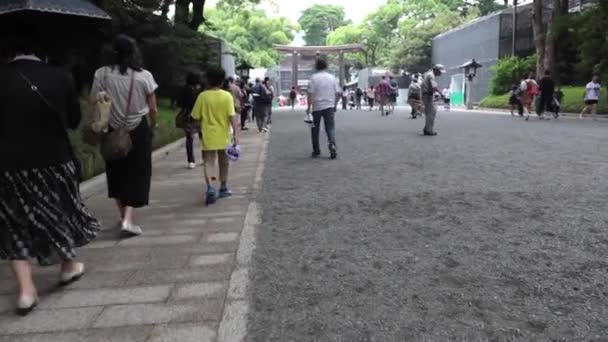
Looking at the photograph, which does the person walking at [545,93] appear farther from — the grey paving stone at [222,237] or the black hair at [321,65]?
the grey paving stone at [222,237]

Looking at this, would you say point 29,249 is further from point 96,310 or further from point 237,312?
point 237,312

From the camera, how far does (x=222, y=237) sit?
488cm

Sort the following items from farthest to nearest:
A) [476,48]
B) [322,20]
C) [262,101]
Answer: [322,20] → [476,48] → [262,101]

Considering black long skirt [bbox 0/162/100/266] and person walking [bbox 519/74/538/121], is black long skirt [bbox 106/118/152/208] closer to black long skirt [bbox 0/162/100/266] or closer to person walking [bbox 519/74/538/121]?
black long skirt [bbox 0/162/100/266]

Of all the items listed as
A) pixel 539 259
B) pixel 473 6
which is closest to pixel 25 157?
pixel 539 259

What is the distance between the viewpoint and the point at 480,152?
9.48 m

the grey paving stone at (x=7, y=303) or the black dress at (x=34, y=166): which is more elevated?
the black dress at (x=34, y=166)

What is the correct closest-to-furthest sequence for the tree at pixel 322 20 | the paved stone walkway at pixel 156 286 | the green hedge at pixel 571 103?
the paved stone walkway at pixel 156 286, the green hedge at pixel 571 103, the tree at pixel 322 20

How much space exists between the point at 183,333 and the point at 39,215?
1238 mm

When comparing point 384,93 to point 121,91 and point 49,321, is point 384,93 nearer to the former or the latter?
point 121,91

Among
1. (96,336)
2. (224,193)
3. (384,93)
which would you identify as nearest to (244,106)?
(384,93)

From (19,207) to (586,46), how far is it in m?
21.3

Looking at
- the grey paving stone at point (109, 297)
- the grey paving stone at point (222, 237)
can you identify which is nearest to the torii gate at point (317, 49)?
the grey paving stone at point (222, 237)

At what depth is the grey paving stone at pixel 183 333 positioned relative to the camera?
2.86 metres
